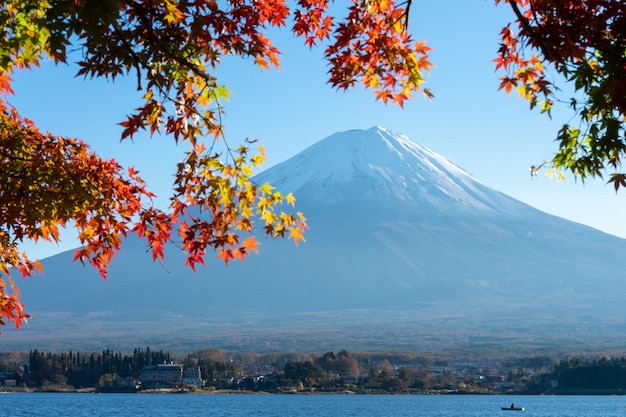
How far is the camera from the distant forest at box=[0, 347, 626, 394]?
13262 cm

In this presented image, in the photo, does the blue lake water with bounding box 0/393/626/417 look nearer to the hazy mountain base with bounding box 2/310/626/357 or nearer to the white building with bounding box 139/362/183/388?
the white building with bounding box 139/362/183/388

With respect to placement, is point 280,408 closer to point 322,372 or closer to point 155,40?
point 322,372

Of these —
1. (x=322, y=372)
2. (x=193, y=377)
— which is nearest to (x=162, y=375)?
(x=193, y=377)

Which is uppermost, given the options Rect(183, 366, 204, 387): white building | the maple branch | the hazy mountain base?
the maple branch

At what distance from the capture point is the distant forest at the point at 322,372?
133 metres

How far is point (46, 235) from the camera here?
313 inches

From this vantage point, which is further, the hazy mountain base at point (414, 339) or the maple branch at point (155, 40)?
the hazy mountain base at point (414, 339)

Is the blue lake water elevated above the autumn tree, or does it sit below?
below

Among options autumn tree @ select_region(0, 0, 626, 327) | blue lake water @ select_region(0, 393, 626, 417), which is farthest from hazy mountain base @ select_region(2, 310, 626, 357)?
autumn tree @ select_region(0, 0, 626, 327)

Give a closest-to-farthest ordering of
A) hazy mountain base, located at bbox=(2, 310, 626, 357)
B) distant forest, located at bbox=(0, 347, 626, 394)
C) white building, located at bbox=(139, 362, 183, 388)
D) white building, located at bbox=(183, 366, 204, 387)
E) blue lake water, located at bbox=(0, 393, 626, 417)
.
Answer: blue lake water, located at bbox=(0, 393, 626, 417) → distant forest, located at bbox=(0, 347, 626, 394) → white building, located at bbox=(139, 362, 183, 388) → white building, located at bbox=(183, 366, 204, 387) → hazy mountain base, located at bbox=(2, 310, 626, 357)

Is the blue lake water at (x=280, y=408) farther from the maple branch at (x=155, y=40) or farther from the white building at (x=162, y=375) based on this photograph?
the maple branch at (x=155, y=40)

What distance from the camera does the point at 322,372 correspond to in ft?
430

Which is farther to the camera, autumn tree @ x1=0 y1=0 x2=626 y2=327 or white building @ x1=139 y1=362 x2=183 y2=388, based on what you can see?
white building @ x1=139 y1=362 x2=183 y2=388

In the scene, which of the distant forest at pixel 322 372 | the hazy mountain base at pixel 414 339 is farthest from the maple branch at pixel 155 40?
the hazy mountain base at pixel 414 339
